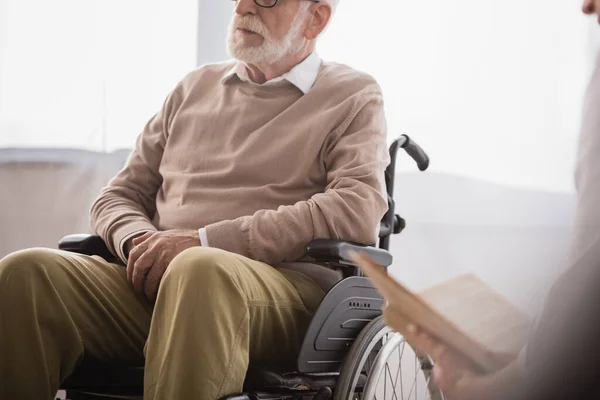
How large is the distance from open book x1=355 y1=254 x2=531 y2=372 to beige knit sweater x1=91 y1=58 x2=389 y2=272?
807mm

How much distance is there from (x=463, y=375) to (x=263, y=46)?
124cm

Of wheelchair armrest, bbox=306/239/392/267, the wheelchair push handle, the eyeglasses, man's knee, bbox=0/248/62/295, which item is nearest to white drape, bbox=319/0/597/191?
the wheelchair push handle

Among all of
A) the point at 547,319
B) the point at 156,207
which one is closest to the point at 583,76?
the point at 156,207

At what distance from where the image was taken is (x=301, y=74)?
73.1 inches

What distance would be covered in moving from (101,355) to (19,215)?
1.20m

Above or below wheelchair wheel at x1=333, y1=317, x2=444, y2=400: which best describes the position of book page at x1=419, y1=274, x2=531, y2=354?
above

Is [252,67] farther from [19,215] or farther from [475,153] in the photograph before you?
[19,215]

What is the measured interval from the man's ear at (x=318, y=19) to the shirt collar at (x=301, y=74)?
0.05 metres

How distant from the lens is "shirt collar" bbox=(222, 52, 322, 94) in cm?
184

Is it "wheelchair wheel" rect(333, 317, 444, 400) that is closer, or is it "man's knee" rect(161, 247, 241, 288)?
"man's knee" rect(161, 247, 241, 288)

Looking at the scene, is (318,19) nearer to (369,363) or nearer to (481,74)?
(481,74)

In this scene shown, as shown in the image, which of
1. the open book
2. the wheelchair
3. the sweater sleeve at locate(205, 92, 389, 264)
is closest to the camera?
the open book

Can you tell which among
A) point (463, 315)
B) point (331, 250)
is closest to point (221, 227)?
point (331, 250)

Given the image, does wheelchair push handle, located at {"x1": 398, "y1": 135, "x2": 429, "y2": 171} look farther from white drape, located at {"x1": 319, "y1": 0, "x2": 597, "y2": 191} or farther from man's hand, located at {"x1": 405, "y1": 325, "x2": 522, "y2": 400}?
man's hand, located at {"x1": 405, "y1": 325, "x2": 522, "y2": 400}
